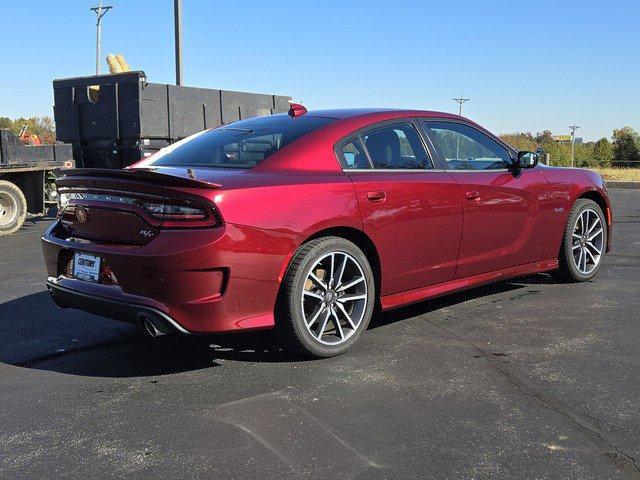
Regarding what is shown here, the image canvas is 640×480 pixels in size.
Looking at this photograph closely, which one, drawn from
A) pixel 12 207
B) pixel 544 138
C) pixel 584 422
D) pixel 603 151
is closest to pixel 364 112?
pixel 584 422

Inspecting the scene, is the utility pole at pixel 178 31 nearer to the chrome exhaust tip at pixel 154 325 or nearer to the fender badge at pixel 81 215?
the fender badge at pixel 81 215

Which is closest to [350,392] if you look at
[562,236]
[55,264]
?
[55,264]

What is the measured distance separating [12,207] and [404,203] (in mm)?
8789

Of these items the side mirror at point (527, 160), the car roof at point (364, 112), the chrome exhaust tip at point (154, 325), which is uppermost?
the car roof at point (364, 112)

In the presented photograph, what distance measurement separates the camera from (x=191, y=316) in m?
3.47

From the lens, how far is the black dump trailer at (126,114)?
37.2 feet

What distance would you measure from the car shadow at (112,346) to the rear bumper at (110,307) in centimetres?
28

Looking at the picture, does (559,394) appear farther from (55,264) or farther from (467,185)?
(55,264)

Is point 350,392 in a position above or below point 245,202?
below

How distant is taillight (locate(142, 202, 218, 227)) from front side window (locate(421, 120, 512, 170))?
2040 mm

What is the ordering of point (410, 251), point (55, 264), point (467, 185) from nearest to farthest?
point (55, 264), point (410, 251), point (467, 185)

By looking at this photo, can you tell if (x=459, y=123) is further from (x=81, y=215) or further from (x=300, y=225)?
(x=81, y=215)

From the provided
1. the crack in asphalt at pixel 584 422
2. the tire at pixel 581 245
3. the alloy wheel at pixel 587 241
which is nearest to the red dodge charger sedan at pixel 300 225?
the tire at pixel 581 245

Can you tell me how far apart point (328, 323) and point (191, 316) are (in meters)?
1.06
